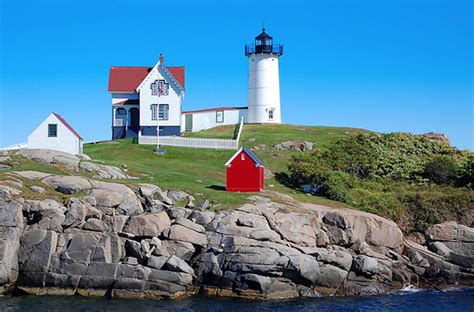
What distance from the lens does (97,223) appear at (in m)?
33.3

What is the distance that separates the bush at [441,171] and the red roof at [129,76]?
25.9 meters

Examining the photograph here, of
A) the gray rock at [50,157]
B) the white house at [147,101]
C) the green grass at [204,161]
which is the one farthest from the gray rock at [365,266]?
the white house at [147,101]

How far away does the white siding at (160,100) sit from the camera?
62719 mm

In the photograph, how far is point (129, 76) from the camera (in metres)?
66.2

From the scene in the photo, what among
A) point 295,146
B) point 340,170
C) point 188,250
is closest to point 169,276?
point 188,250

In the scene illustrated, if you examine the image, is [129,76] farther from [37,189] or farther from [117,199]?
[117,199]

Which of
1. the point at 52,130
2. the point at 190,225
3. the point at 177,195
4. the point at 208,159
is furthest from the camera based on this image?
the point at 208,159

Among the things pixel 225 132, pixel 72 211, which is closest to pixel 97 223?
pixel 72 211

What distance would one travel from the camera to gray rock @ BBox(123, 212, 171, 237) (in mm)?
33375

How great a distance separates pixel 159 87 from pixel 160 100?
51.1 inches

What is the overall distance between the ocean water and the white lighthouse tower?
4109 cm

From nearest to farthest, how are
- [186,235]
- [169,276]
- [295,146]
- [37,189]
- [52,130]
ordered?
[169,276] → [186,235] → [37,189] → [52,130] → [295,146]

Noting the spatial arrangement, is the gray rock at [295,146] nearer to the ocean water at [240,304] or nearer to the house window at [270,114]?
the house window at [270,114]

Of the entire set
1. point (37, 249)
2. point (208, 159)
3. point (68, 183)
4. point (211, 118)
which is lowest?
point (37, 249)
